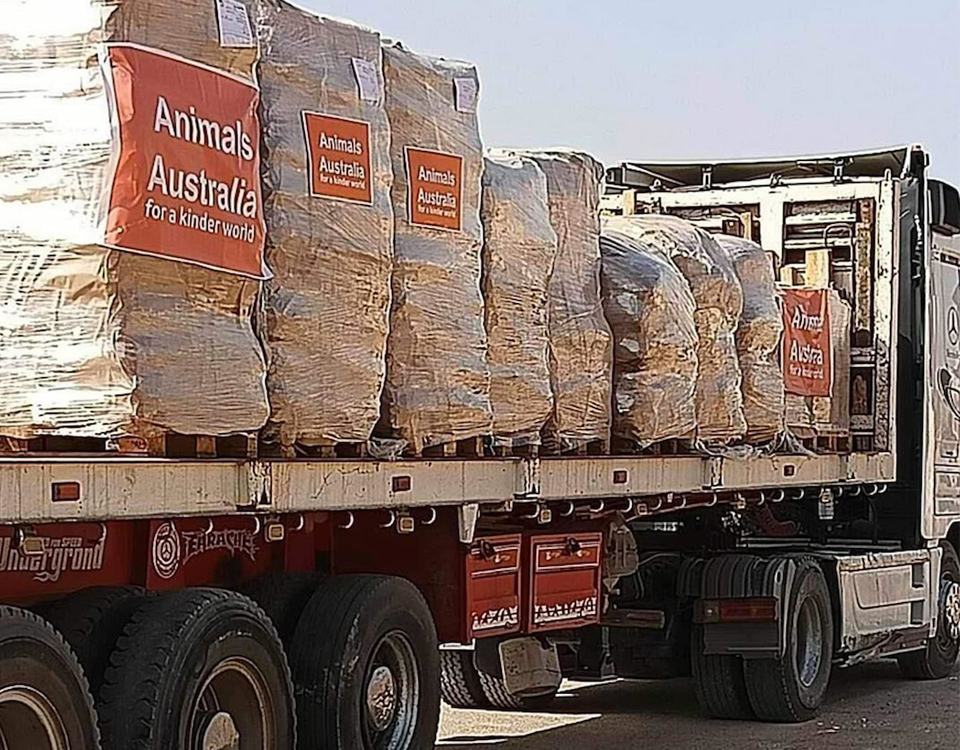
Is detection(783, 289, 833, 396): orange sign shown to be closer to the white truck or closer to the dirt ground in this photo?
the white truck

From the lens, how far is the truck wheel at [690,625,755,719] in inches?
448

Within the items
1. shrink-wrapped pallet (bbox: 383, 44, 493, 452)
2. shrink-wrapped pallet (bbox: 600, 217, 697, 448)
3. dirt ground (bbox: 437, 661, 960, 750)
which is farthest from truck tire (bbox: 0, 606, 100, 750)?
dirt ground (bbox: 437, 661, 960, 750)

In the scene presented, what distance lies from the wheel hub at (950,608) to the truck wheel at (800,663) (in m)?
2.06

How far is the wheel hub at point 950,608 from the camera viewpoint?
45.5 feet

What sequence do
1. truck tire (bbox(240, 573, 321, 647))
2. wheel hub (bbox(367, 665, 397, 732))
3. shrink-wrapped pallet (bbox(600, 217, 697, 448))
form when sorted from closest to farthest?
truck tire (bbox(240, 573, 321, 647)), wheel hub (bbox(367, 665, 397, 732)), shrink-wrapped pallet (bbox(600, 217, 697, 448))

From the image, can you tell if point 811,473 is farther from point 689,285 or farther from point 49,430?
point 49,430

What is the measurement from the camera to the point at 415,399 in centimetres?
755

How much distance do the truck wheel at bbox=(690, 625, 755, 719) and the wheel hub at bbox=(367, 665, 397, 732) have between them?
3.90 meters

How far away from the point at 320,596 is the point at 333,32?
6.93 ft

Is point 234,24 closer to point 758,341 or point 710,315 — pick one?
point 710,315

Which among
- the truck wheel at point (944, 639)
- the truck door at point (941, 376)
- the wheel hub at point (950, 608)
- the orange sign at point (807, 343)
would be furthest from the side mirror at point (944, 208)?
the wheel hub at point (950, 608)

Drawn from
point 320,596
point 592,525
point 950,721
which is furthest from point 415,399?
point 950,721

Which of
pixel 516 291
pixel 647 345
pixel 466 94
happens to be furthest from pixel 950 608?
pixel 466 94

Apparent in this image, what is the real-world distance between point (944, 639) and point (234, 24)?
8964 mm
